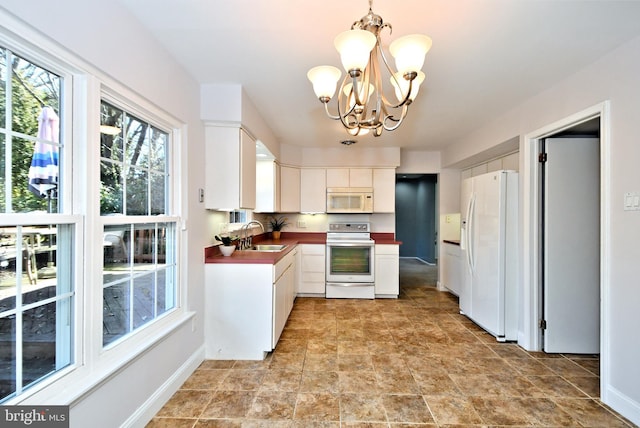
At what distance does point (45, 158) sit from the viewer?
1235 mm

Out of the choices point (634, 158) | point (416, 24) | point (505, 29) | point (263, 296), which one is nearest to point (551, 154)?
point (634, 158)

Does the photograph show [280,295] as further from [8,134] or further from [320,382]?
[8,134]

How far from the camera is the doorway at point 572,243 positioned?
2.59 meters

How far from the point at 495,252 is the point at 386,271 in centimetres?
168

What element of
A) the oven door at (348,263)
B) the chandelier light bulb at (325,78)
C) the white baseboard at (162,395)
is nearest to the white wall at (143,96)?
the white baseboard at (162,395)

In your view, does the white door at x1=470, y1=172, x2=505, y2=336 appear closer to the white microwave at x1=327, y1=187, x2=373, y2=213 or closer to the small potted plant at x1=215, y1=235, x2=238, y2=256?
the white microwave at x1=327, y1=187, x2=373, y2=213

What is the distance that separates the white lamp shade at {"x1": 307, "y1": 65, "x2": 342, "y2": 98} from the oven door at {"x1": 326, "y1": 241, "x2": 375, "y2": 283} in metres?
2.93

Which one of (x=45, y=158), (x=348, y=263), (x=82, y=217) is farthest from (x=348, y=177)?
(x=45, y=158)

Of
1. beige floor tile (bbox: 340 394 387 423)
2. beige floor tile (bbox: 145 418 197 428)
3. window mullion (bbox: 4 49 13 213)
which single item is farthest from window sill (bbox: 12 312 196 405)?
beige floor tile (bbox: 340 394 387 423)

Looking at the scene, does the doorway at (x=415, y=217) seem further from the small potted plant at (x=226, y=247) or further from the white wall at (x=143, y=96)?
the white wall at (x=143, y=96)

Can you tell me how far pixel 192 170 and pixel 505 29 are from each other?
91.1 inches

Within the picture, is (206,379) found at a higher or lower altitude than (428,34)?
lower


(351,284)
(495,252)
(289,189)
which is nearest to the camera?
(495,252)

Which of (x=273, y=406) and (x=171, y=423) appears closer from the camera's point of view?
(x=171, y=423)
